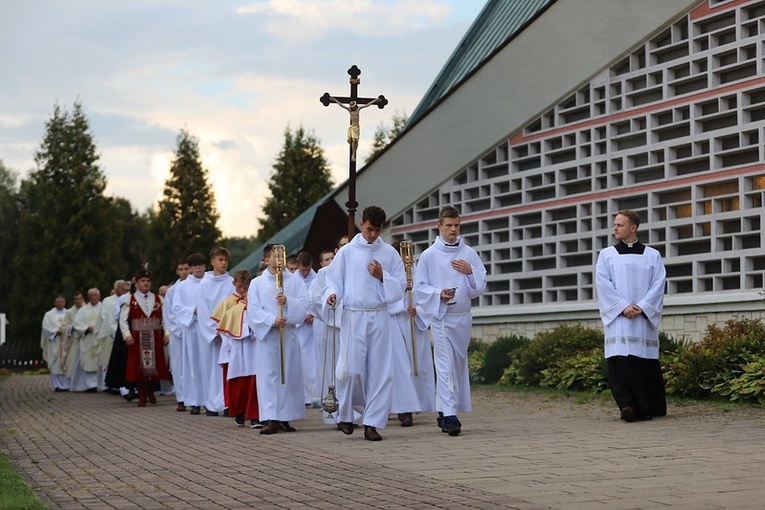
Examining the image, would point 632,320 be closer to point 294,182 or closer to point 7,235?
point 294,182

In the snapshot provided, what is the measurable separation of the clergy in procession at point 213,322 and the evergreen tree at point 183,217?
33110 mm

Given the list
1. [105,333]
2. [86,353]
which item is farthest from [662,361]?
[86,353]

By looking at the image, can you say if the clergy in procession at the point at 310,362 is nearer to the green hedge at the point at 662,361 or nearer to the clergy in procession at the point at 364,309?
the green hedge at the point at 662,361

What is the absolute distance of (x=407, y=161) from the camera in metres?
23.3

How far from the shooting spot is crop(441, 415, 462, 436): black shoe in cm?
1200

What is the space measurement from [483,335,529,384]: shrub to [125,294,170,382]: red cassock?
5.16 metres

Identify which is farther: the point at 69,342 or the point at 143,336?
the point at 69,342

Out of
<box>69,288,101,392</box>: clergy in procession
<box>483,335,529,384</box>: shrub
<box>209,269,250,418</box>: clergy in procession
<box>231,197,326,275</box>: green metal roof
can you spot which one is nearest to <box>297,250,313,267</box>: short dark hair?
<box>209,269,250,418</box>: clergy in procession

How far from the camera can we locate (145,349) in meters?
19.0

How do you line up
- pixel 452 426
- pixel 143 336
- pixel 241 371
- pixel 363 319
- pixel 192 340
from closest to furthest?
pixel 452 426 → pixel 363 319 → pixel 241 371 → pixel 192 340 → pixel 143 336

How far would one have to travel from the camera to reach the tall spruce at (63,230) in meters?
46.3

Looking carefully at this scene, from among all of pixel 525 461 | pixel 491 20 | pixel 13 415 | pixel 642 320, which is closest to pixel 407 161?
pixel 491 20

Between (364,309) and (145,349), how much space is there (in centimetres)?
758

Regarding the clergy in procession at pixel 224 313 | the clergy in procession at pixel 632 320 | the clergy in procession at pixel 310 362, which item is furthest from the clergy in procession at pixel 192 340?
the clergy in procession at pixel 632 320
